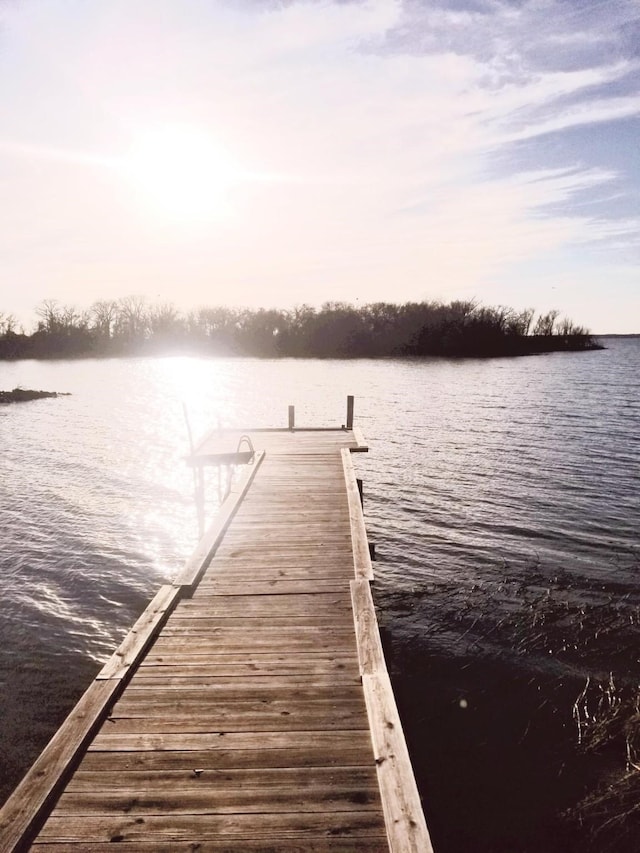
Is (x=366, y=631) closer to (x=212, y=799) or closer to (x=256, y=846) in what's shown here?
(x=212, y=799)

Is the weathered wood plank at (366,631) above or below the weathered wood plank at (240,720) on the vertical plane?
above

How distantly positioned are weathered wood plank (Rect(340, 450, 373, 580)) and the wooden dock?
2.1 inches

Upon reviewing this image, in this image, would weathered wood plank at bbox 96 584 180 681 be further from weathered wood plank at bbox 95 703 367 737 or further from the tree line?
the tree line

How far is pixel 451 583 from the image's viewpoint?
48.1ft

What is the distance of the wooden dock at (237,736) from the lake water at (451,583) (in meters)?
3.33

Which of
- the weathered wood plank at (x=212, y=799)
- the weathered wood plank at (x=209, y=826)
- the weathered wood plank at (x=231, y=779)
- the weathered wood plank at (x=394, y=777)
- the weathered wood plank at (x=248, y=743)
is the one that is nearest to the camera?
the weathered wood plank at (x=394, y=777)

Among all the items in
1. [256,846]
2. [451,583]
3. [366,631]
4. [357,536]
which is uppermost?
[357,536]

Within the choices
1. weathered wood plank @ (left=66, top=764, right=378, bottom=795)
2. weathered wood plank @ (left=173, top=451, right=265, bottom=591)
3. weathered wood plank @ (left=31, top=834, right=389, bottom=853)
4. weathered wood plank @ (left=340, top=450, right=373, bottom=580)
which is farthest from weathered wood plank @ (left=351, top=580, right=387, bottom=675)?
weathered wood plank @ (left=173, top=451, right=265, bottom=591)

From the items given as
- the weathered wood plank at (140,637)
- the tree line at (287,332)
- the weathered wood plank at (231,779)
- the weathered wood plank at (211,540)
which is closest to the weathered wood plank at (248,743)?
the weathered wood plank at (231,779)

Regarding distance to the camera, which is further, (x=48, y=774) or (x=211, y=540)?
(x=211, y=540)

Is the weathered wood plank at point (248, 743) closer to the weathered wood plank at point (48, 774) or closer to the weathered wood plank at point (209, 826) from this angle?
the weathered wood plank at point (48, 774)

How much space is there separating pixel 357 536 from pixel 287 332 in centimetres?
12635

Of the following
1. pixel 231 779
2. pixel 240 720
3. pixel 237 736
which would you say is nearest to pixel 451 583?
pixel 240 720

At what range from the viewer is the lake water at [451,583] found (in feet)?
29.2
